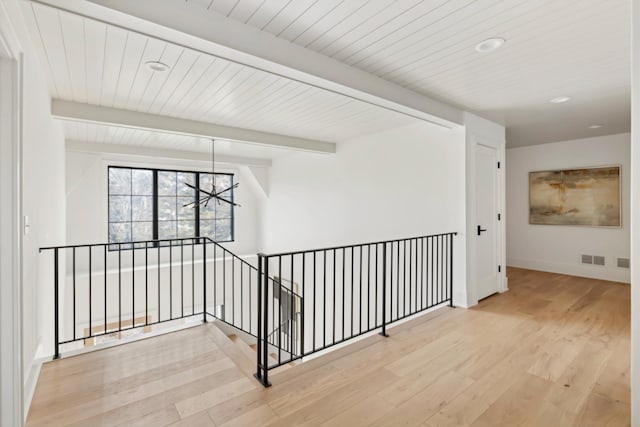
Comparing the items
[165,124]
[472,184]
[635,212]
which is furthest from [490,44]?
[165,124]

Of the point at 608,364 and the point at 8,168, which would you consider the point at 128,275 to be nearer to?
the point at 8,168

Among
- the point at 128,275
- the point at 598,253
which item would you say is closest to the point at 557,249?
the point at 598,253

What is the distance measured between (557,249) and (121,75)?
6773 millimetres

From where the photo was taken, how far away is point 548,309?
147 inches

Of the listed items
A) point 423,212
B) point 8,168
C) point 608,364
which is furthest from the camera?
point 423,212

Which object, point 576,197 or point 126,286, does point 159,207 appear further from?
point 576,197

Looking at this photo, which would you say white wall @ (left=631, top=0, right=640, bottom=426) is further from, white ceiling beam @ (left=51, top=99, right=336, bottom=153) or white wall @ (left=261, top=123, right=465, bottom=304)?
white ceiling beam @ (left=51, top=99, right=336, bottom=153)

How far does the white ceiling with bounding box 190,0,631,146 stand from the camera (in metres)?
1.82

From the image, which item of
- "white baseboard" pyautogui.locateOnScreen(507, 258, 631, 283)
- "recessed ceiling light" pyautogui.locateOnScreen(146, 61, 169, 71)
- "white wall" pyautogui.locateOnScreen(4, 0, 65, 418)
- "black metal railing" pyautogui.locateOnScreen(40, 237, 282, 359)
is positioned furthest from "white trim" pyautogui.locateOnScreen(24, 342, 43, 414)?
"white baseboard" pyautogui.locateOnScreen(507, 258, 631, 283)

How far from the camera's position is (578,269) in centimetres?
538

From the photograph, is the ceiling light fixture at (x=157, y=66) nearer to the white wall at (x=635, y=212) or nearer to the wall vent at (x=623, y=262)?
the white wall at (x=635, y=212)

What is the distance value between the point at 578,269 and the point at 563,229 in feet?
2.29

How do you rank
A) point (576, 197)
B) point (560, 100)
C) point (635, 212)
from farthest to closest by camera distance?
point (576, 197), point (560, 100), point (635, 212)

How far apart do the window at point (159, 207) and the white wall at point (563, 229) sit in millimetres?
5906
